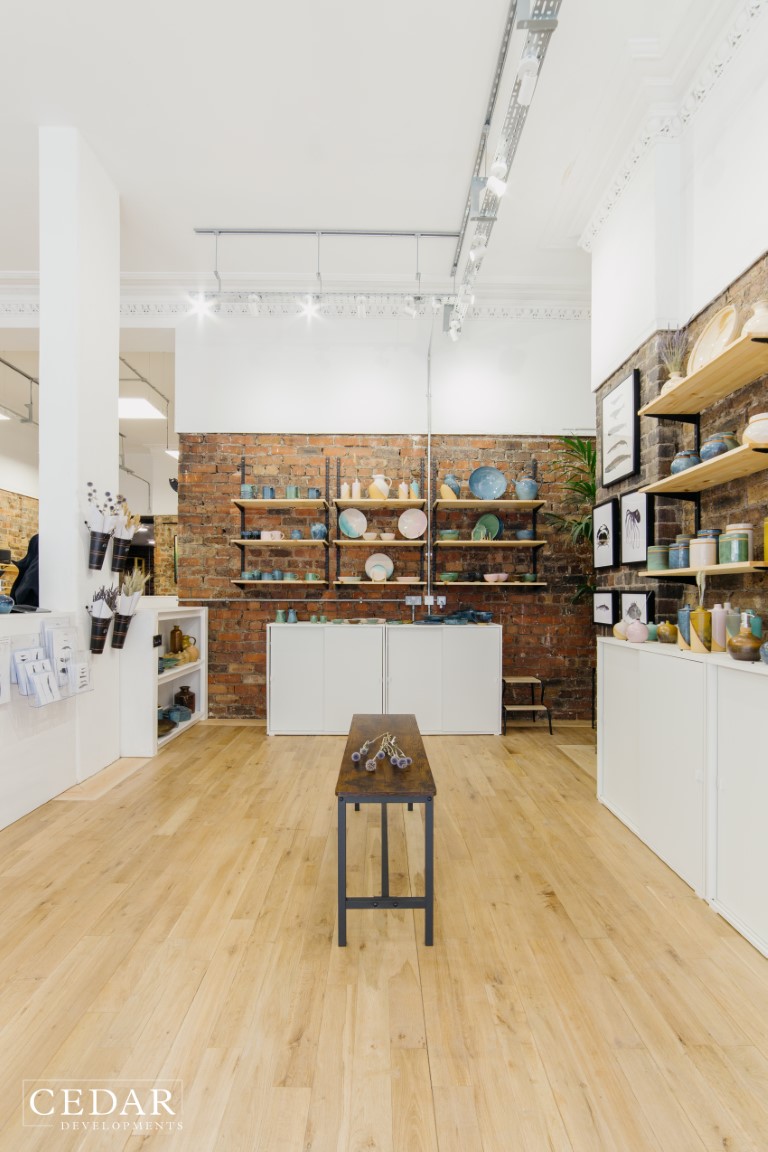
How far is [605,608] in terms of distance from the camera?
3979 mm

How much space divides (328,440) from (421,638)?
2121 mm

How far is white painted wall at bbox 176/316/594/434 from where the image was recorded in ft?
19.0

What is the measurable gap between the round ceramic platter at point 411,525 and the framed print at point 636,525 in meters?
2.25

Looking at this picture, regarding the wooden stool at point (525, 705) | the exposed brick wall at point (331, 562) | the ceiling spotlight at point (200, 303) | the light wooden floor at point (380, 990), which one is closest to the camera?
the light wooden floor at point (380, 990)

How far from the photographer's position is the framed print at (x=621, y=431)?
11.6 feet

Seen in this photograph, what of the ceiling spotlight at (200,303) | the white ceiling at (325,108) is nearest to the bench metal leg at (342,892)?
the white ceiling at (325,108)

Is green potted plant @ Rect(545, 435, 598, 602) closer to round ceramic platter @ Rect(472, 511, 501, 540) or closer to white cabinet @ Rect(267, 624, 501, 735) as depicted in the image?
round ceramic platter @ Rect(472, 511, 501, 540)

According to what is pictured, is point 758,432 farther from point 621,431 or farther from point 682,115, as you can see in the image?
point 682,115

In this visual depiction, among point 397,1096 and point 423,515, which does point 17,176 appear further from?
point 397,1096

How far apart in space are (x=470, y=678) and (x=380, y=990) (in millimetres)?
3452

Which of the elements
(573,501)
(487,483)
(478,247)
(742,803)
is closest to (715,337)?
(478,247)

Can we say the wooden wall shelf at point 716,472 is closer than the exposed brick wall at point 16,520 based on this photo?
Yes

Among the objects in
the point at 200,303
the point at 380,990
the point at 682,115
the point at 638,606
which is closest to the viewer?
the point at 380,990

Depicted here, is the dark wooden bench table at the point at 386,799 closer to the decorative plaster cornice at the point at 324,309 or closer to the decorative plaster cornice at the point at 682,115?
the decorative plaster cornice at the point at 682,115
